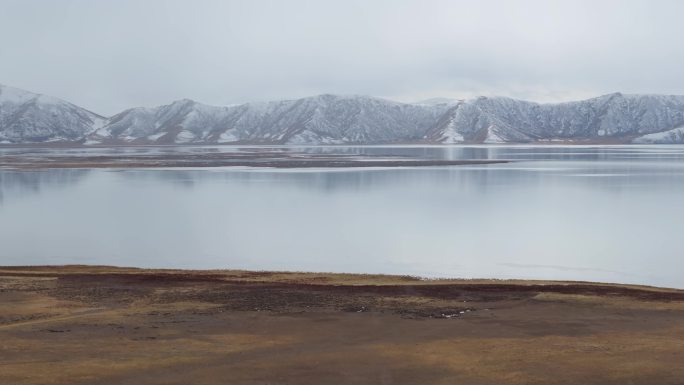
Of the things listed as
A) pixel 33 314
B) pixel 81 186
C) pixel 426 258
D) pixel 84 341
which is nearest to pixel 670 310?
pixel 426 258

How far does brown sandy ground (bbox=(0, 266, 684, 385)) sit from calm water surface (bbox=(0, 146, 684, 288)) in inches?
262

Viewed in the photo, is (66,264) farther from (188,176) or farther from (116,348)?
(188,176)

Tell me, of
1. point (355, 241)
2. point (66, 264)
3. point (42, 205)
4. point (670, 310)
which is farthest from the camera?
point (42, 205)

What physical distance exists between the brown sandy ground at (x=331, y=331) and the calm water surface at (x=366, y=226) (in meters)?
6.66

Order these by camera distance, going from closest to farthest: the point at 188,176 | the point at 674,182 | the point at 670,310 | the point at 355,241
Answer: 1. the point at 670,310
2. the point at 355,241
3. the point at 674,182
4. the point at 188,176

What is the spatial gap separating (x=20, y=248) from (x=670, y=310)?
34613 millimetres

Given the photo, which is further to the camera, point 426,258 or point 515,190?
point 515,190

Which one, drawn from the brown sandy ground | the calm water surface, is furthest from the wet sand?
the brown sandy ground

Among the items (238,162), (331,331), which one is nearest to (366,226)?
(331,331)

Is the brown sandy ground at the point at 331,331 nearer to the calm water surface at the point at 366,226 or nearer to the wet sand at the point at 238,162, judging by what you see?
the calm water surface at the point at 366,226

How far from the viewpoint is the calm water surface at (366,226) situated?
3934 cm

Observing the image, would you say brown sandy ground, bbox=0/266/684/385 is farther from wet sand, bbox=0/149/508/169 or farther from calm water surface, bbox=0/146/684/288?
wet sand, bbox=0/149/508/169

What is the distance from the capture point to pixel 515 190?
79.0m

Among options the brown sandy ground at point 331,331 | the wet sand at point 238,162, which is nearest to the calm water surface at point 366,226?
the brown sandy ground at point 331,331
